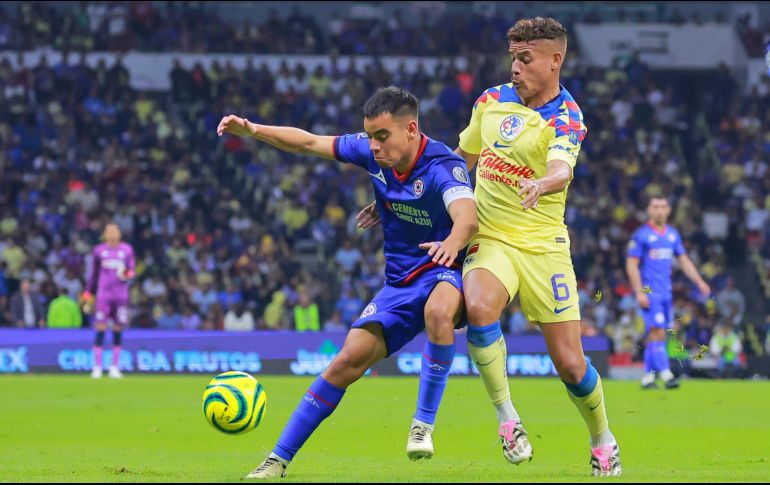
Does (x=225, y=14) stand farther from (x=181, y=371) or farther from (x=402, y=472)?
(x=402, y=472)

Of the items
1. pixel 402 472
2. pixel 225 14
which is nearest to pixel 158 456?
pixel 402 472

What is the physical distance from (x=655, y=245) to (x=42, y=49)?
18970 millimetres

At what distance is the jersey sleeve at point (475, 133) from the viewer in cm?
862

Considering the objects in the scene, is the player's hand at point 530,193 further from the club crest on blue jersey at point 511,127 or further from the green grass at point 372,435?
the green grass at point 372,435

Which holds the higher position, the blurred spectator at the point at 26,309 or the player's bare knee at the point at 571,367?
the player's bare knee at the point at 571,367

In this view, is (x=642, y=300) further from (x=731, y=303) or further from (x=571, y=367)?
(x=571, y=367)

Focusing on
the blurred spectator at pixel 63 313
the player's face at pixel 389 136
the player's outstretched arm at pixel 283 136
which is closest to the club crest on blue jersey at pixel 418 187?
the player's face at pixel 389 136

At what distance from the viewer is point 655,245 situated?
1836 cm

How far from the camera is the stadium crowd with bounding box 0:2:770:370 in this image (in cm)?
2577

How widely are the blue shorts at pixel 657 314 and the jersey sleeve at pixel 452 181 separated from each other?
10.7m

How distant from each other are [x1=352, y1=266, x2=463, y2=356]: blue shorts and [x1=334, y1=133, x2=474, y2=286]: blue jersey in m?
0.08

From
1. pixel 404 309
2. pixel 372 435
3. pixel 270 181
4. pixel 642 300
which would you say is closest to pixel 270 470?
pixel 404 309

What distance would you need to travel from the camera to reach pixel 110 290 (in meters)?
21.8

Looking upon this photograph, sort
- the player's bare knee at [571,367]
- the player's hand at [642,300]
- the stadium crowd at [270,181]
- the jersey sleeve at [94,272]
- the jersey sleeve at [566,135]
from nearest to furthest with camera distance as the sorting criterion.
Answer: the jersey sleeve at [566,135]
the player's bare knee at [571,367]
the player's hand at [642,300]
the jersey sleeve at [94,272]
the stadium crowd at [270,181]
